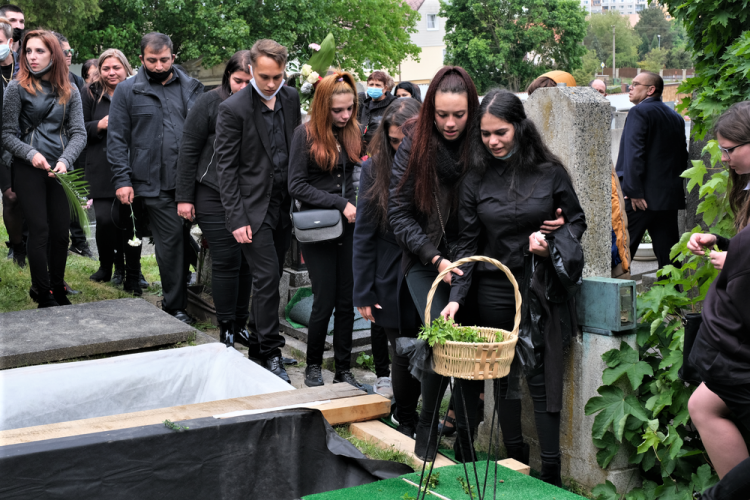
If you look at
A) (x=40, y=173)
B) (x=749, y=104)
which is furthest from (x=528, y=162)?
(x=40, y=173)

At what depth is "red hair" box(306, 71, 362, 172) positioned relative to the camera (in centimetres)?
471

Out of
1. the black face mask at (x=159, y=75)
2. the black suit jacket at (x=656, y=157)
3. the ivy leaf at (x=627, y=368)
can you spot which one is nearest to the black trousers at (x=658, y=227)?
the black suit jacket at (x=656, y=157)

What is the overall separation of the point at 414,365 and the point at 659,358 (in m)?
1.43

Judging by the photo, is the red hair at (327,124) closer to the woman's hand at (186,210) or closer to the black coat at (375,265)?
the black coat at (375,265)

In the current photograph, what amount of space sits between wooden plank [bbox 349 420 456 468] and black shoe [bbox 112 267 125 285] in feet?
13.5

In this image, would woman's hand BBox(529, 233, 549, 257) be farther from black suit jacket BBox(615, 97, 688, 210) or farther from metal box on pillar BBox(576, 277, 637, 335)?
black suit jacket BBox(615, 97, 688, 210)

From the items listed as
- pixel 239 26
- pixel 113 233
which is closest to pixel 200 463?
pixel 113 233

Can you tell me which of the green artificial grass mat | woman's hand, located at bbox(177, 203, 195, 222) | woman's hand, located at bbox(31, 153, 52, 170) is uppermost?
woman's hand, located at bbox(31, 153, 52, 170)

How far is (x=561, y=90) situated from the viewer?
369cm

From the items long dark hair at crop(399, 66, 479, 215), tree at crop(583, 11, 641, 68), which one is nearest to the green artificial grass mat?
long dark hair at crop(399, 66, 479, 215)

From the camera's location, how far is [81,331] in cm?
534

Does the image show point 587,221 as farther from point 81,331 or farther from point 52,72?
point 52,72

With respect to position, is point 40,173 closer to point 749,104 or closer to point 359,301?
point 359,301

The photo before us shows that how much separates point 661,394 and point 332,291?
6.96ft
